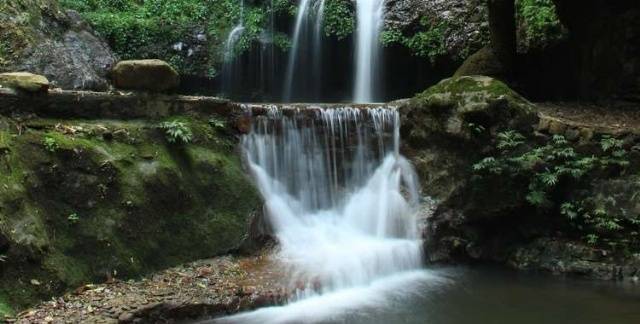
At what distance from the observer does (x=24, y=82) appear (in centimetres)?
610

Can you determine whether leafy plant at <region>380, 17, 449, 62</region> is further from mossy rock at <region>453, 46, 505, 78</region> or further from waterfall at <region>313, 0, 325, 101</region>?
Result: waterfall at <region>313, 0, 325, 101</region>

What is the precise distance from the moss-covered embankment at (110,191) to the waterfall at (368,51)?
18.4 feet

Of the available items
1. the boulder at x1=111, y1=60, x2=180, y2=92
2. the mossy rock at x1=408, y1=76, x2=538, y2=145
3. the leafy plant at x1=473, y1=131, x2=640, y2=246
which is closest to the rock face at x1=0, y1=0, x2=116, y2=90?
the boulder at x1=111, y1=60, x2=180, y2=92

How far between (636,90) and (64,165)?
9.43 meters

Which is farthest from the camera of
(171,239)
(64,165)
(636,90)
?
(636,90)

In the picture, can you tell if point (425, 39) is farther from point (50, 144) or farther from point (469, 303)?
point (50, 144)

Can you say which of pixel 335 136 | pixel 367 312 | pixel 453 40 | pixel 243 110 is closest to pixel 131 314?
pixel 367 312

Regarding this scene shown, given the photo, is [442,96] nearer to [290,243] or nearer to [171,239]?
[290,243]

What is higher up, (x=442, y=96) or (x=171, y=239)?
(x=442, y=96)

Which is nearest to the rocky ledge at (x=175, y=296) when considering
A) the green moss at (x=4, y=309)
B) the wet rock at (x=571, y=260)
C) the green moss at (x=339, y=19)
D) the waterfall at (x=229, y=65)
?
the green moss at (x=4, y=309)

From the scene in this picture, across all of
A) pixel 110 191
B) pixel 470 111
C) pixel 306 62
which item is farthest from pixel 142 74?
pixel 306 62

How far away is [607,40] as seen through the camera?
9.74 meters

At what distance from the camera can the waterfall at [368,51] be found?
1255 cm

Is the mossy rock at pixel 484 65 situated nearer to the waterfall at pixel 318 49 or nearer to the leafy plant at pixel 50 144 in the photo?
the waterfall at pixel 318 49
